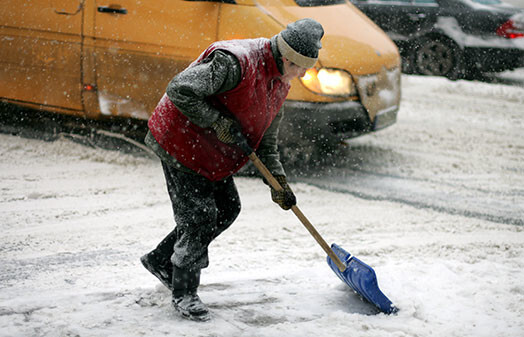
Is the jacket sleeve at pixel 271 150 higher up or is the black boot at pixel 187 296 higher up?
the jacket sleeve at pixel 271 150

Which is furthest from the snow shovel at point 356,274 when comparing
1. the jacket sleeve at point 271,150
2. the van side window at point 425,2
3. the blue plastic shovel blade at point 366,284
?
the van side window at point 425,2

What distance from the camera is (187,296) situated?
2.99 metres

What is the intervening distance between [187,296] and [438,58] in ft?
26.9

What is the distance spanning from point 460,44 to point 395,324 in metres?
7.75

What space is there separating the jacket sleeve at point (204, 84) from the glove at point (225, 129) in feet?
0.11

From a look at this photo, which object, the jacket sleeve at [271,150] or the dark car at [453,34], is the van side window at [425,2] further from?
the jacket sleeve at [271,150]

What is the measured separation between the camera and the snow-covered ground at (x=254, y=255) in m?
3.00

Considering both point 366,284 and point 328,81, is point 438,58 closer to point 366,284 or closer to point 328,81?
point 328,81

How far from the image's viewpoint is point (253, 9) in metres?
5.23

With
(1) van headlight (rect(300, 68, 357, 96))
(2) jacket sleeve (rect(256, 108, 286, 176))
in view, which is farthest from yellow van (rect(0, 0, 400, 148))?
(2) jacket sleeve (rect(256, 108, 286, 176))

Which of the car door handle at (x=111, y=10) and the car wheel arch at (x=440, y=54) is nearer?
the car door handle at (x=111, y=10)

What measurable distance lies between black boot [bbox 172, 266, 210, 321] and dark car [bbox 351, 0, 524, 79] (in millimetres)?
8089

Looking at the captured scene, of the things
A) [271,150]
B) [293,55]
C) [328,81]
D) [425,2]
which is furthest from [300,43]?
[425,2]

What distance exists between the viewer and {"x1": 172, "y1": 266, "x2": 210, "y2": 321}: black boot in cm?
295
